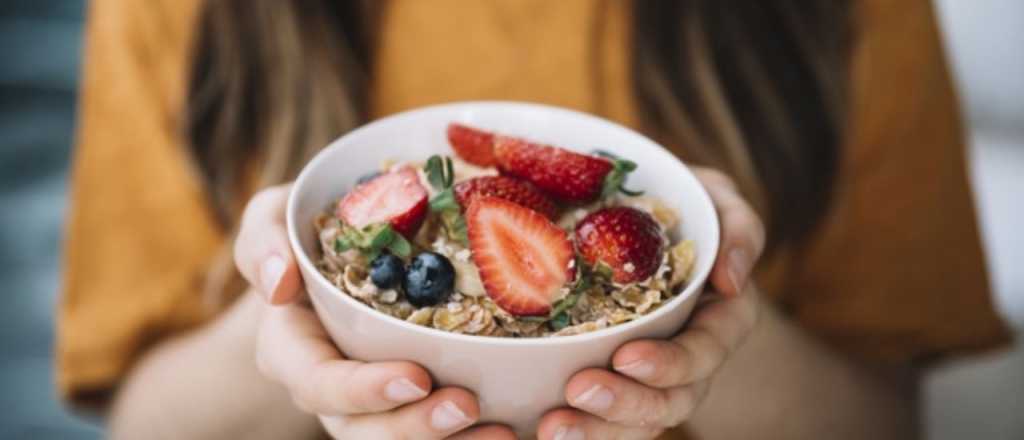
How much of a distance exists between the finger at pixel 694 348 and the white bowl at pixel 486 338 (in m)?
0.01

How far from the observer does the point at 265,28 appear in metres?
0.98

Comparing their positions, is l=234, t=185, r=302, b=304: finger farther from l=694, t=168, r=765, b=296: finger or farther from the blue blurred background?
the blue blurred background

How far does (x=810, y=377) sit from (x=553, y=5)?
527mm

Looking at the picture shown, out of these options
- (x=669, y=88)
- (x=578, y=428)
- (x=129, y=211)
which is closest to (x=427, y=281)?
(x=578, y=428)

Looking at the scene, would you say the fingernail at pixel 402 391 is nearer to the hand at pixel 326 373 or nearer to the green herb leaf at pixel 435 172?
the hand at pixel 326 373

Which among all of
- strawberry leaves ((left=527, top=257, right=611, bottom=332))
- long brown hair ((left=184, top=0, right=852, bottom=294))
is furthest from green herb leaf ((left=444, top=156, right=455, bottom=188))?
long brown hair ((left=184, top=0, right=852, bottom=294))

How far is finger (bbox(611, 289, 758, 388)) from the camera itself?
508 mm

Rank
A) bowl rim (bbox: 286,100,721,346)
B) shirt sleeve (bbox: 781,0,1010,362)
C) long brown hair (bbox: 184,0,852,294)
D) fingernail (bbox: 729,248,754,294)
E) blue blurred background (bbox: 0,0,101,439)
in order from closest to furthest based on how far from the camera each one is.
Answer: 1. bowl rim (bbox: 286,100,721,346)
2. fingernail (bbox: 729,248,754,294)
3. long brown hair (bbox: 184,0,852,294)
4. shirt sleeve (bbox: 781,0,1010,362)
5. blue blurred background (bbox: 0,0,101,439)

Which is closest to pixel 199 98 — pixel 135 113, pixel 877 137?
pixel 135 113

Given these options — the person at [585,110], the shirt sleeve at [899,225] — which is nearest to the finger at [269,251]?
the person at [585,110]

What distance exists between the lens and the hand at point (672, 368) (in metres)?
0.51

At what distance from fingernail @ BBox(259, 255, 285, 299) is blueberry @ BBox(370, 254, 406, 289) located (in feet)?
0.20

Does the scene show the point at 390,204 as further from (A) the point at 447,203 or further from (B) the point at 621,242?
(B) the point at 621,242

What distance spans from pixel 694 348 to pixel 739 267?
8 centimetres
